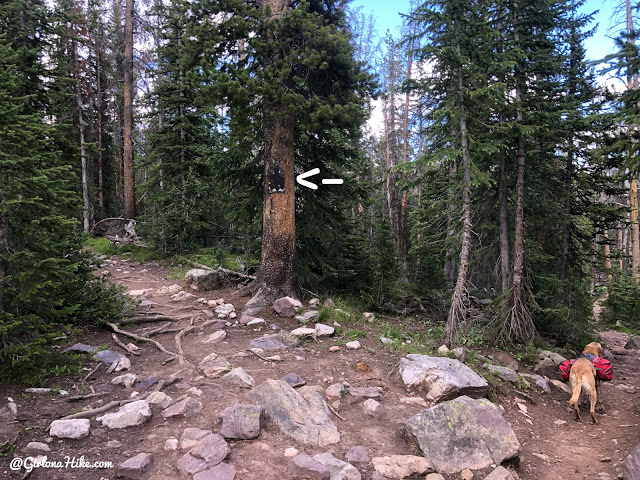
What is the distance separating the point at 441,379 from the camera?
5613 millimetres

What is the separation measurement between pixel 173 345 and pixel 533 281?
955 centimetres

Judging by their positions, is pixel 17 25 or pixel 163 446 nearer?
pixel 163 446

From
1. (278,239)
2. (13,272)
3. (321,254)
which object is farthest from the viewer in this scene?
(321,254)

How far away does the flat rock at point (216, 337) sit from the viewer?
23.8 feet

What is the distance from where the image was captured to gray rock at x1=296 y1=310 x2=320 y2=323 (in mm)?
8281

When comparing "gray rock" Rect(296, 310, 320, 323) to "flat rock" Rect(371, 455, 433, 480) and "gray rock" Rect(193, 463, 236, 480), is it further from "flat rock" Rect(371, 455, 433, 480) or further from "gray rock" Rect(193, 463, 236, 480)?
"gray rock" Rect(193, 463, 236, 480)

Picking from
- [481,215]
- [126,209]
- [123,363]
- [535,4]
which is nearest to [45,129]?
[123,363]

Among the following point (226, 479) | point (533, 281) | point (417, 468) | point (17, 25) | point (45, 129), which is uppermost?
point (17, 25)

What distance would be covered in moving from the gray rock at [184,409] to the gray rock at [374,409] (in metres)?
2.15

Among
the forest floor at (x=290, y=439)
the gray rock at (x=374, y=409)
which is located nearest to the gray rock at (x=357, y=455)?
the forest floor at (x=290, y=439)

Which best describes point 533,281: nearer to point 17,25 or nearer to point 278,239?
point 278,239

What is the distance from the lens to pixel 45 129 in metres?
4.71

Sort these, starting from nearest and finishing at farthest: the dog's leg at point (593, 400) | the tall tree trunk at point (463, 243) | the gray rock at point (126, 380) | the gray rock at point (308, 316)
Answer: the gray rock at point (126, 380)
the dog's leg at point (593, 400)
the tall tree trunk at point (463, 243)
the gray rock at point (308, 316)

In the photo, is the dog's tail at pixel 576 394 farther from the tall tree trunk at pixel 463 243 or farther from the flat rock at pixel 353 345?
the flat rock at pixel 353 345
